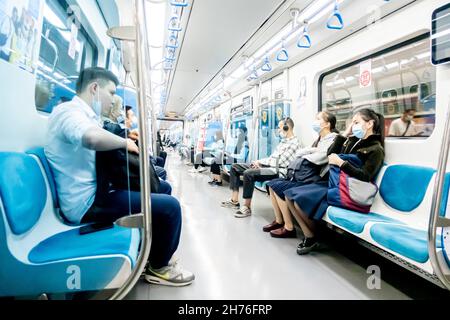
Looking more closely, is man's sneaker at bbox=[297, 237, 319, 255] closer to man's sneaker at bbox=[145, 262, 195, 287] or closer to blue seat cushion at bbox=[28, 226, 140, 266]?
man's sneaker at bbox=[145, 262, 195, 287]

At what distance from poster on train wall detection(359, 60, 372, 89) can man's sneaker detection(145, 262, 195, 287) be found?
2.76 m

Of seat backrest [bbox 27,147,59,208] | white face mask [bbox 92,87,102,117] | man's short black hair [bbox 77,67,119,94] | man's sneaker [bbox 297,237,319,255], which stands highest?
man's short black hair [bbox 77,67,119,94]

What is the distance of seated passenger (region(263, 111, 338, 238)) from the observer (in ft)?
9.65

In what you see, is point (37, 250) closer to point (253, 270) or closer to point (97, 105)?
point (97, 105)

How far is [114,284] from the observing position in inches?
52.9

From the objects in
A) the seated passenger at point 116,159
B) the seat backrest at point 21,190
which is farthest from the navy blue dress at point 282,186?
the seat backrest at point 21,190

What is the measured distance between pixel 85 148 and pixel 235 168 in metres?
3.11

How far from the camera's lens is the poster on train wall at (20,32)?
4.75 ft

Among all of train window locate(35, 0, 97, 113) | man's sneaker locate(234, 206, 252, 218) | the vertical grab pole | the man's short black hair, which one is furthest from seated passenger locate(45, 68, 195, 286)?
man's sneaker locate(234, 206, 252, 218)

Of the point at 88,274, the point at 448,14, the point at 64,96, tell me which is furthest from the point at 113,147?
the point at 448,14

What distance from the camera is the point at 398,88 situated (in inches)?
108

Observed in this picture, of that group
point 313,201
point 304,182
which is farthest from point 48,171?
point 304,182
